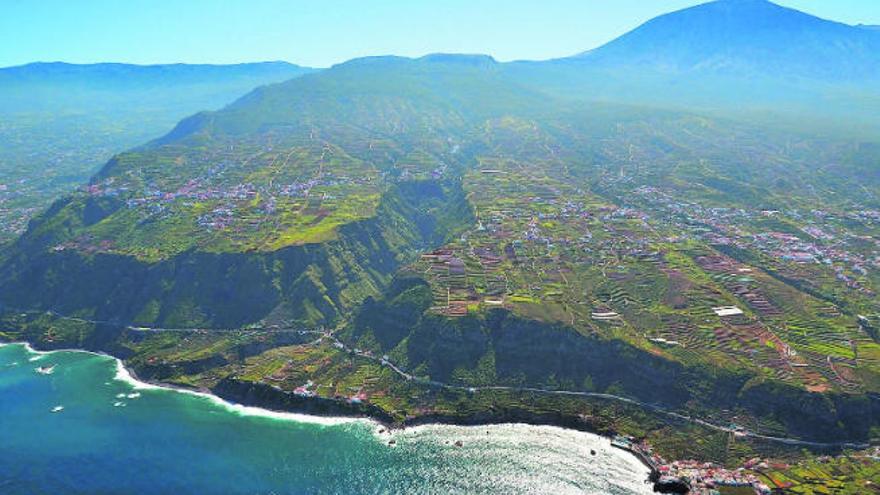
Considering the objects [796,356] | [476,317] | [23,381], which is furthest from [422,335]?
[23,381]

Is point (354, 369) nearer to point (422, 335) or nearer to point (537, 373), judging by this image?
point (422, 335)

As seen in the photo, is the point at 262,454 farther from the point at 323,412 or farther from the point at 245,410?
the point at 245,410

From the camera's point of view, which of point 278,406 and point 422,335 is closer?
point 278,406

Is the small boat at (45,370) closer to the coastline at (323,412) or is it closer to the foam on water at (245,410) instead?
the foam on water at (245,410)

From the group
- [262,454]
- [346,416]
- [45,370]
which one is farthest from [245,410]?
[45,370]

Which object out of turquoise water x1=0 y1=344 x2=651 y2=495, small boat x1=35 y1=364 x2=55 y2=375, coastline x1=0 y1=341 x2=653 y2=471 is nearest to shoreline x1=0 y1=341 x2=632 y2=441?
coastline x1=0 y1=341 x2=653 y2=471

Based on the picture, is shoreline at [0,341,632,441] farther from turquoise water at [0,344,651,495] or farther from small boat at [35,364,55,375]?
small boat at [35,364,55,375]

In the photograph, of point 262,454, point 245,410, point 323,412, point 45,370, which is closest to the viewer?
point 262,454
